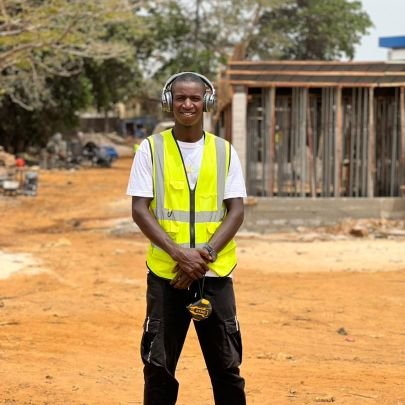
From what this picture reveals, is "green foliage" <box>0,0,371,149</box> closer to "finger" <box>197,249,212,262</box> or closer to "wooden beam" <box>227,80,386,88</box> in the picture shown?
"wooden beam" <box>227,80,386,88</box>

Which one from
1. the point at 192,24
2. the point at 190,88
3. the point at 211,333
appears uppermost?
the point at 190,88

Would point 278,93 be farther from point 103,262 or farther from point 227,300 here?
point 227,300

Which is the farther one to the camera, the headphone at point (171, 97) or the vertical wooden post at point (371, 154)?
the vertical wooden post at point (371, 154)

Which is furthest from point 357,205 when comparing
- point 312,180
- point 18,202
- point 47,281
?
point 18,202

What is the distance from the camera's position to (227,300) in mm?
4445

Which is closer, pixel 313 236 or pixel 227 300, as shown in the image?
pixel 227 300

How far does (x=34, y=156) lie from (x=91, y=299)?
3209cm

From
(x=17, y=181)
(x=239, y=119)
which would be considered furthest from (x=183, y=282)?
(x=17, y=181)

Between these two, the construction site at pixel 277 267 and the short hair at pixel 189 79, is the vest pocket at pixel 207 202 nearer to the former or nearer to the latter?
the short hair at pixel 189 79

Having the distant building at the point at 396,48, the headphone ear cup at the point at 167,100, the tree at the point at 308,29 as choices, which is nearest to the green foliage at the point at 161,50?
the tree at the point at 308,29

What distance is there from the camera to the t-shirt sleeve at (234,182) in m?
4.51

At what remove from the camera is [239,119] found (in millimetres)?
16453

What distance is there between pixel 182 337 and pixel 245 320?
486cm

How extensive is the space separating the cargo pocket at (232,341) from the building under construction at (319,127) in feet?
39.5
